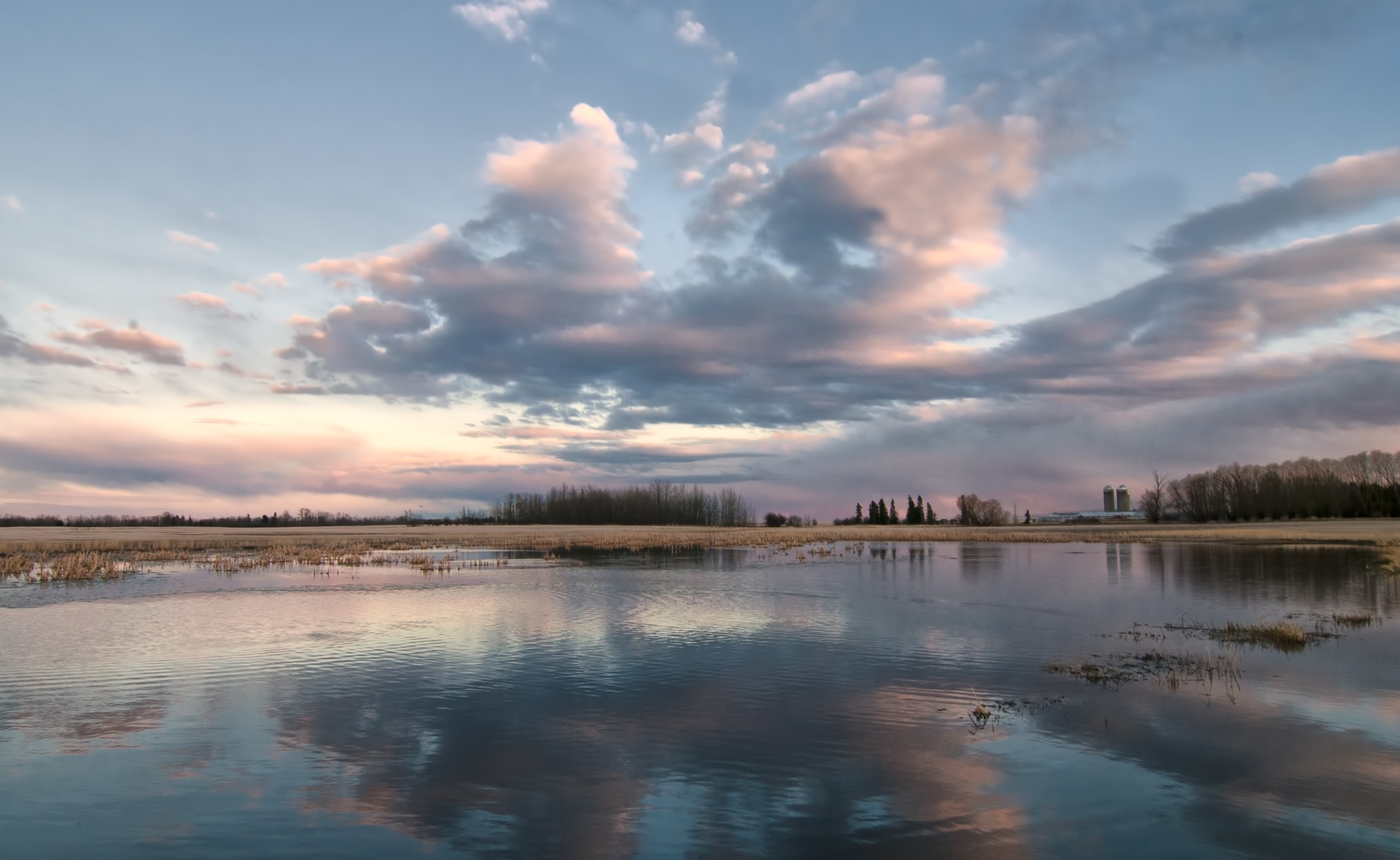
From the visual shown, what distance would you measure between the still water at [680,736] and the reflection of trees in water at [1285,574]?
3.64 metres

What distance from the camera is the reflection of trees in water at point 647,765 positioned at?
8320mm

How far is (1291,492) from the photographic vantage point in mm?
122188

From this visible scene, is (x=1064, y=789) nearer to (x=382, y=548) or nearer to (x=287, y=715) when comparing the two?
(x=287, y=715)

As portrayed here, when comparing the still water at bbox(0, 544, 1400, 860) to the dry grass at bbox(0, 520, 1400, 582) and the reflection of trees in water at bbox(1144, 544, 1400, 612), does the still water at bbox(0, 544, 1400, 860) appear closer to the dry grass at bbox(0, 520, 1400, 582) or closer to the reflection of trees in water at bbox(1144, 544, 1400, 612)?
the reflection of trees in water at bbox(1144, 544, 1400, 612)

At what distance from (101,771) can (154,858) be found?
11.3 ft

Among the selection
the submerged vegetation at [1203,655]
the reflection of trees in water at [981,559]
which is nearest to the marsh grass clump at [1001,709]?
the submerged vegetation at [1203,655]

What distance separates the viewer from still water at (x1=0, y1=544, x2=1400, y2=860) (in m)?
8.35

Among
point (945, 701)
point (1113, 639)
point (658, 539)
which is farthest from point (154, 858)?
point (658, 539)

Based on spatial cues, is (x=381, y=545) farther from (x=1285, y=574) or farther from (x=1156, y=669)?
(x=1156, y=669)

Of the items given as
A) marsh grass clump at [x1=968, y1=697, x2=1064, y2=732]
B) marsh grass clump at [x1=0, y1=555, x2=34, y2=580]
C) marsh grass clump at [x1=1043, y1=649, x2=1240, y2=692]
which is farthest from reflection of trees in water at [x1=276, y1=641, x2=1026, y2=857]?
marsh grass clump at [x1=0, y1=555, x2=34, y2=580]

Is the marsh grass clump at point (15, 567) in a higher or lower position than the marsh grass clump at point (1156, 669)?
higher

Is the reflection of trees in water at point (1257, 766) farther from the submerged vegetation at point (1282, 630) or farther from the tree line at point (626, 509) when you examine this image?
the tree line at point (626, 509)

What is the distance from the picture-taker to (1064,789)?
9594mm

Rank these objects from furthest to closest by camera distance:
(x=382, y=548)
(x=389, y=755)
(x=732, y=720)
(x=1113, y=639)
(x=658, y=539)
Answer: (x=658, y=539) < (x=382, y=548) < (x=1113, y=639) < (x=732, y=720) < (x=389, y=755)
